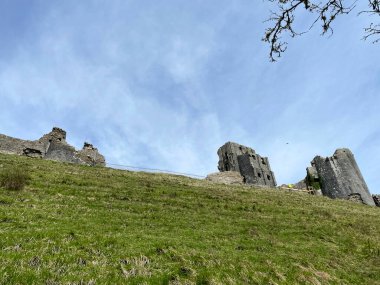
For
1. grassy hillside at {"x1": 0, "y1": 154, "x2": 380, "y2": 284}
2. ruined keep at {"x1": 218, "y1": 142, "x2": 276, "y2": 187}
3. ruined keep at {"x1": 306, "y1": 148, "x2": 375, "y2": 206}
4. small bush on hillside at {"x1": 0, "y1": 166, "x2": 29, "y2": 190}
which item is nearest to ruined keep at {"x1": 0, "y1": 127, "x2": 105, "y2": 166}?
grassy hillside at {"x1": 0, "y1": 154, "x2": 380, "y2": 284}

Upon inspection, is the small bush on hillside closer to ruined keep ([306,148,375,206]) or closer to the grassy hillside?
the grassy hillside

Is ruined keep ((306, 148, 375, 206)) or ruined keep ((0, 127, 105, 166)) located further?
ruined keep ((306, 148, 375, 206))

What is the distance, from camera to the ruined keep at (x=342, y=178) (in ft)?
176

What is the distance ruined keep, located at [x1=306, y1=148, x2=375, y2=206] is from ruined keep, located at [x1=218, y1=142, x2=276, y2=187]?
16.5 metres

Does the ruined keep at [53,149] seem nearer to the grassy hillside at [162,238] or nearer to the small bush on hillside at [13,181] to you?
the grassy hillside at [162,238]

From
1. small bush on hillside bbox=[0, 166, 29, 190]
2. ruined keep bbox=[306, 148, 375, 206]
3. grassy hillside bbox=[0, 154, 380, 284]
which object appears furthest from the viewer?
ruined keep bbox=[306, 148, 375, 206]

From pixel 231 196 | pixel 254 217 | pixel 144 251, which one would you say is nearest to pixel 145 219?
pixel 144 251

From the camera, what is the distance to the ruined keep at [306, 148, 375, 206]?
53.7 metres

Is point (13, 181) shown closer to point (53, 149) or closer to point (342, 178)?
point (53, 149)

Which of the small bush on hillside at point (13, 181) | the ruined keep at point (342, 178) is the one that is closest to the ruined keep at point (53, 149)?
the small bush on hillside at point (13, 181)

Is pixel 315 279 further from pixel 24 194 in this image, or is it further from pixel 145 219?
pixel 24 194

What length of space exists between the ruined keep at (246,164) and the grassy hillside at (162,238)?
43.6m

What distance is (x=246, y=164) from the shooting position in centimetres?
7500

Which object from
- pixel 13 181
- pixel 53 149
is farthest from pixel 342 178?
pixel 13 181
